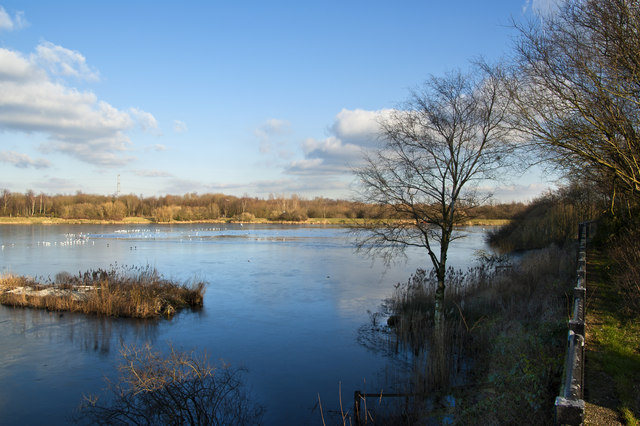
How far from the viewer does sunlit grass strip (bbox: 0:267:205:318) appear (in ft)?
51.0

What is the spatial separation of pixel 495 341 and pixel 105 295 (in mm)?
13047

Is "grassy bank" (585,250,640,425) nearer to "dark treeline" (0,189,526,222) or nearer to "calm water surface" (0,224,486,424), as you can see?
"calm water surface" (0,224,486,424)

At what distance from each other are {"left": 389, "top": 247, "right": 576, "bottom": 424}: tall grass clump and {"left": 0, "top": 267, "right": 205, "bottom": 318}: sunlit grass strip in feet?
26.6

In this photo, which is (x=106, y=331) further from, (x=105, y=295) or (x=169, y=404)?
(x=169, y=404)

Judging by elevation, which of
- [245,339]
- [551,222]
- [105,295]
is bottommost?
[245,339]

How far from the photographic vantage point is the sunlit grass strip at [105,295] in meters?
15.5

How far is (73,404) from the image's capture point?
881 centimetres

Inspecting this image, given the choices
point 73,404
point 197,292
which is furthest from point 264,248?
point 73,404

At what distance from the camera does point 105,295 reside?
16047 millimetres

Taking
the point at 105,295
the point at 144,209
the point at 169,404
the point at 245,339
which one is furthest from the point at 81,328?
the point at 144,209

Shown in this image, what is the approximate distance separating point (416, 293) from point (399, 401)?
8.24 m

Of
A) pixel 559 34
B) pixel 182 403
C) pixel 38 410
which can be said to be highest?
pixel 559 34

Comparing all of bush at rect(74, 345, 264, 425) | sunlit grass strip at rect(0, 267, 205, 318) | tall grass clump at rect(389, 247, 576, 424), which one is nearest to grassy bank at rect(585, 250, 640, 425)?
tall grass clump at rect(389, 247, 576, 424)

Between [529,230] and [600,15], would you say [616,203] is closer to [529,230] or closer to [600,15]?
[600,15]
